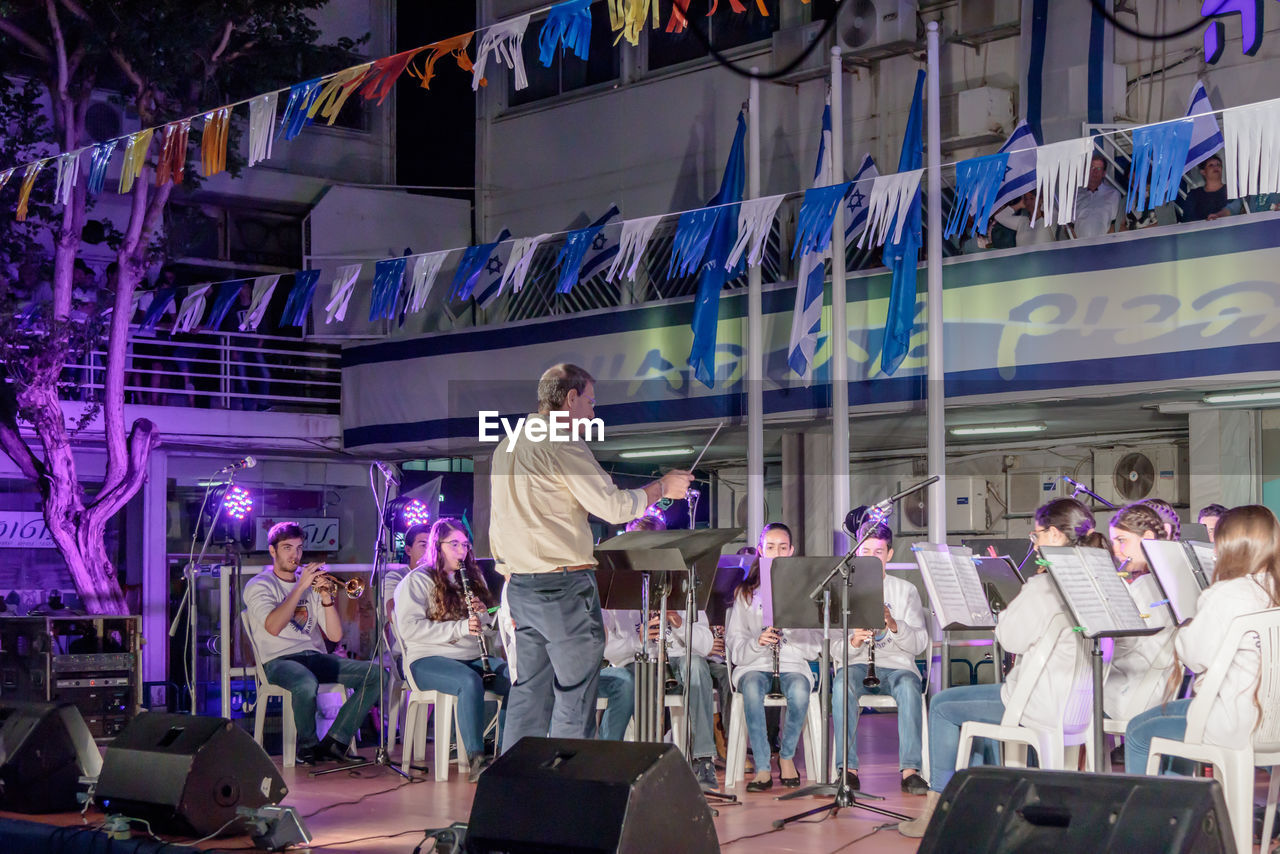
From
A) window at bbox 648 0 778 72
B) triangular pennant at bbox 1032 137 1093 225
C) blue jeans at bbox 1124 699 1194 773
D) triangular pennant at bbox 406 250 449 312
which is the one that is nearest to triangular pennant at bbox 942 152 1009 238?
triangular pennant at bbox 1032 137 1093 225

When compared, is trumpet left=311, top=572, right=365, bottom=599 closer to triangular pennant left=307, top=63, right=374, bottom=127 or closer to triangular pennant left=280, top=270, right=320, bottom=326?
triangular pennant left=307, top=63, right=374, bottom=127

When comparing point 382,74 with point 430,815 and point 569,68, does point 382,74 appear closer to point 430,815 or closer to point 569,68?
point 430,815

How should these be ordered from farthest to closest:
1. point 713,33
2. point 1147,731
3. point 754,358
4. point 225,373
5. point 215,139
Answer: point 225,373 → point 713,33 → point 754,358 → point 215,139 → point 1147,731

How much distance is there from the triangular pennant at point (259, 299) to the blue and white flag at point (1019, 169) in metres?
6.35

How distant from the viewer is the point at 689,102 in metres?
14.5

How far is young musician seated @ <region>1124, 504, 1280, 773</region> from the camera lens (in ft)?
15.2

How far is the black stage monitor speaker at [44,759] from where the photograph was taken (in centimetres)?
611

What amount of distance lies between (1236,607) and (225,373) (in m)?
12.6

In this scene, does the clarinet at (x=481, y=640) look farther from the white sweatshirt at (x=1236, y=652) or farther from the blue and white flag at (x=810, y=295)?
the blue and white flag at (x=810, y=295)

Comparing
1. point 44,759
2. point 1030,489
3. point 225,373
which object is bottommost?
point 44,759

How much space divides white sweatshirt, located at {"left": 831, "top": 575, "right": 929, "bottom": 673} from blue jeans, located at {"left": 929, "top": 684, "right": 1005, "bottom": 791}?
1.25 meters

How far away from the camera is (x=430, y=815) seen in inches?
247

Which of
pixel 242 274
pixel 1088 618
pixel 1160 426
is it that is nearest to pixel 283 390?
pixel 242 274

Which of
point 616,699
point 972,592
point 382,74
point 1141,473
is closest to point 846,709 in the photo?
point 972,592
